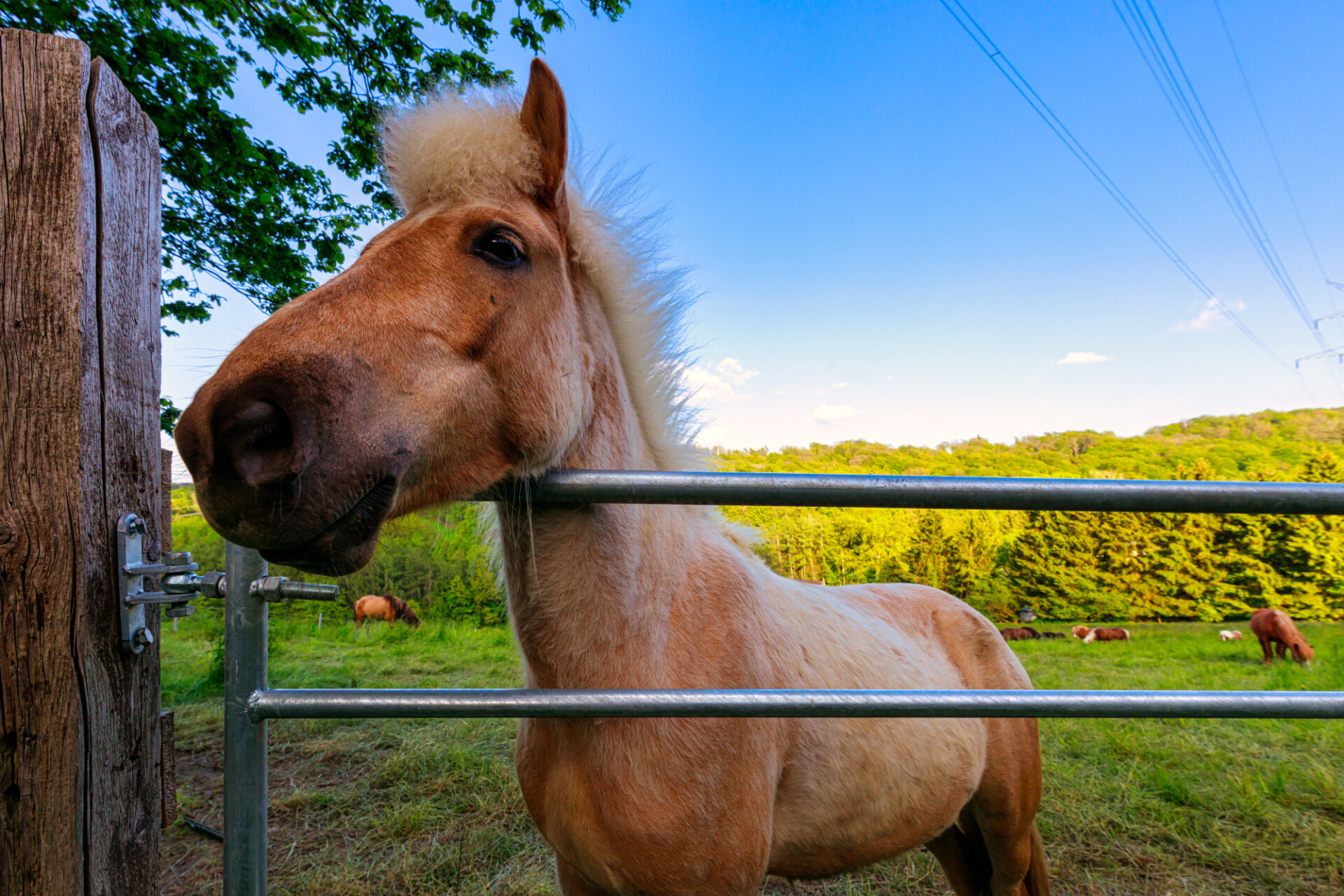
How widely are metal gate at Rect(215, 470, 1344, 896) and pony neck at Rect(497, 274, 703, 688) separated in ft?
1.12

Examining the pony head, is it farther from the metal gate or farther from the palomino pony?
the metal gate

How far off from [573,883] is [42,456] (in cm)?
154

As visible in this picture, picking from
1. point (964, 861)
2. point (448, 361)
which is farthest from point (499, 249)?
point (964, 861)

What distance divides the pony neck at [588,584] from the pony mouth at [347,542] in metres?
0.33

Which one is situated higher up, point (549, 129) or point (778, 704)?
point (549, 129)

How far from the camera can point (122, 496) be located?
3.03 feet

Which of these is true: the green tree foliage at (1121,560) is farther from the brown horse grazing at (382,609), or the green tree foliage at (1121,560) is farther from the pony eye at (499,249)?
the pony eye at (499,249)

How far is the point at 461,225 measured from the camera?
3.99 feet

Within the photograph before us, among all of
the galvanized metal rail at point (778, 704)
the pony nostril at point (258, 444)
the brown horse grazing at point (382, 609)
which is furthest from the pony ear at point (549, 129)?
the brown horse grazing at point (382, 609)

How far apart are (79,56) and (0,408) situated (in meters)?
0.57

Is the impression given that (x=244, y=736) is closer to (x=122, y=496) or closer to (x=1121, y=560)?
(x=122, y=496)

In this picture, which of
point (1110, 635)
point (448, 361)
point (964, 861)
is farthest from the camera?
point (1110, 635)

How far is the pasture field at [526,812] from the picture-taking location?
3.07 meters

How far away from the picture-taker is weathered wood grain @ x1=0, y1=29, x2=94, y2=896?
82 centimetres
